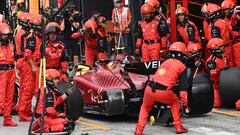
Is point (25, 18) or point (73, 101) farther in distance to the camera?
point (25, 18)

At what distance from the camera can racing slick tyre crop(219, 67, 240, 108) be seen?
10109mm

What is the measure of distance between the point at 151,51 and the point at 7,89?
3.78 metres

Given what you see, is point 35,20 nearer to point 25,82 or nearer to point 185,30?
point 25,82

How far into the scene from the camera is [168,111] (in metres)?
8.85

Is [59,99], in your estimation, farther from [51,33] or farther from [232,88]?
[232,88]

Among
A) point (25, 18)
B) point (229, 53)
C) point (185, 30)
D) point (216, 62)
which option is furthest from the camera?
point (185, 30)

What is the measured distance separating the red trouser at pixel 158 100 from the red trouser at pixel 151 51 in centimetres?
379

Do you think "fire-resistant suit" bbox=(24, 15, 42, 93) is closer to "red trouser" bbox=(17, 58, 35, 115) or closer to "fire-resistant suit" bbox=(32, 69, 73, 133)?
"red trouser" bbox=(17, 58, 35, 115)

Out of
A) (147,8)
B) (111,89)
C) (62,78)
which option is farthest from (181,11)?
(62,78)

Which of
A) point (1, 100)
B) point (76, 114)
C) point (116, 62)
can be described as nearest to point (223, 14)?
point (116, 62)

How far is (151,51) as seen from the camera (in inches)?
479

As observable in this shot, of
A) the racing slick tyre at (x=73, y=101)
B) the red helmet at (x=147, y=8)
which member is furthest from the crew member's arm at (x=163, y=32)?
the racing slick tyre at (x=73, y=101)

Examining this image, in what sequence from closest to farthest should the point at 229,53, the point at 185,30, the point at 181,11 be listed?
the point at 229,53 < the point at 181,11 < the point at 185,30

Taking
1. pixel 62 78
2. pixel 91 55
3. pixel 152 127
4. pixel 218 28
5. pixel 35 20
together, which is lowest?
pixel 152 127
